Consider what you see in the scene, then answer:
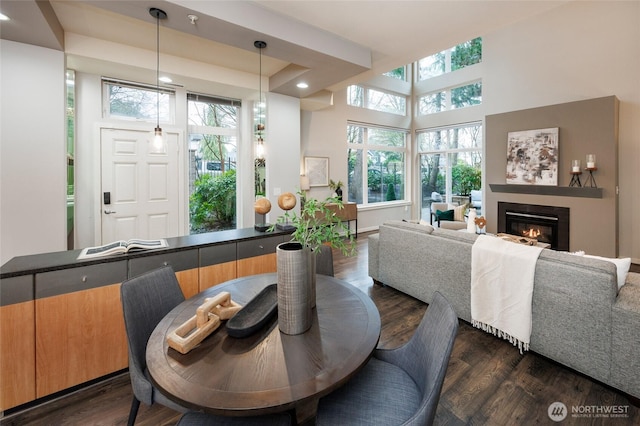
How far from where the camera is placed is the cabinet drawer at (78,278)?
176cm

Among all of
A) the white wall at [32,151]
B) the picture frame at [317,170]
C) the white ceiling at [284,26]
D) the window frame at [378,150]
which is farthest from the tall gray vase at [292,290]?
the window frame at [378,150]

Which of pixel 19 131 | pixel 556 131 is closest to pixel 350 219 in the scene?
pixel 556 131

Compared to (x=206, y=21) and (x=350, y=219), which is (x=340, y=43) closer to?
(x=206, y=21)

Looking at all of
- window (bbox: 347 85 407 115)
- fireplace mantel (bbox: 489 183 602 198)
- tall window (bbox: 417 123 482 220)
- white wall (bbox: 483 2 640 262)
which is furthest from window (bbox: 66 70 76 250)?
tall window (bbox: 417 123 482 220)

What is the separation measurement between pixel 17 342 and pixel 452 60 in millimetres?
8820

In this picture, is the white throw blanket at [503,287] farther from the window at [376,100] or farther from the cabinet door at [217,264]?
the window at [376,100]

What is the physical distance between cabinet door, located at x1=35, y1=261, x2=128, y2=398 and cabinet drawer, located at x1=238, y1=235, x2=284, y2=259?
927 mm

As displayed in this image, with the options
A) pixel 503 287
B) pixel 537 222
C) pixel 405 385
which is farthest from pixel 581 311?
pixel 537 222

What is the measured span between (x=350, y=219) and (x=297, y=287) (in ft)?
17.7

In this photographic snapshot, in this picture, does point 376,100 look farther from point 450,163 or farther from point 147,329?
point 147,329

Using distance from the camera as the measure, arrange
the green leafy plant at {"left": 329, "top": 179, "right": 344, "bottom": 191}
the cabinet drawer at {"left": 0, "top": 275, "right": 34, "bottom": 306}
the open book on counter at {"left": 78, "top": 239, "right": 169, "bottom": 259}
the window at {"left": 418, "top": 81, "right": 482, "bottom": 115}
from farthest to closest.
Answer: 1. the window at {"left": 418, "top": 81, "right": 482, "bottom": 115}
2. the green leafy plant at {"left": 329, "top": 179, "right": 344, "bottom": 191}
3. the open book on counter at {"left": 78, "top": 239, "right": 169, "bottom": 259}
4. the cabinet drawer at {"left": 0, "top": 275, "right": 34, "bottom": 306}

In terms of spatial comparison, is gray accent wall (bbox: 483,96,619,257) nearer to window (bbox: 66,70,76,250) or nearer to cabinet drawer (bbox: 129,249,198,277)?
cabinet drawer (bbox: 129,249,198,277)

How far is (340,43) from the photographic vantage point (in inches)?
134

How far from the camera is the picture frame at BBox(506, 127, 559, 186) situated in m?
5.20
